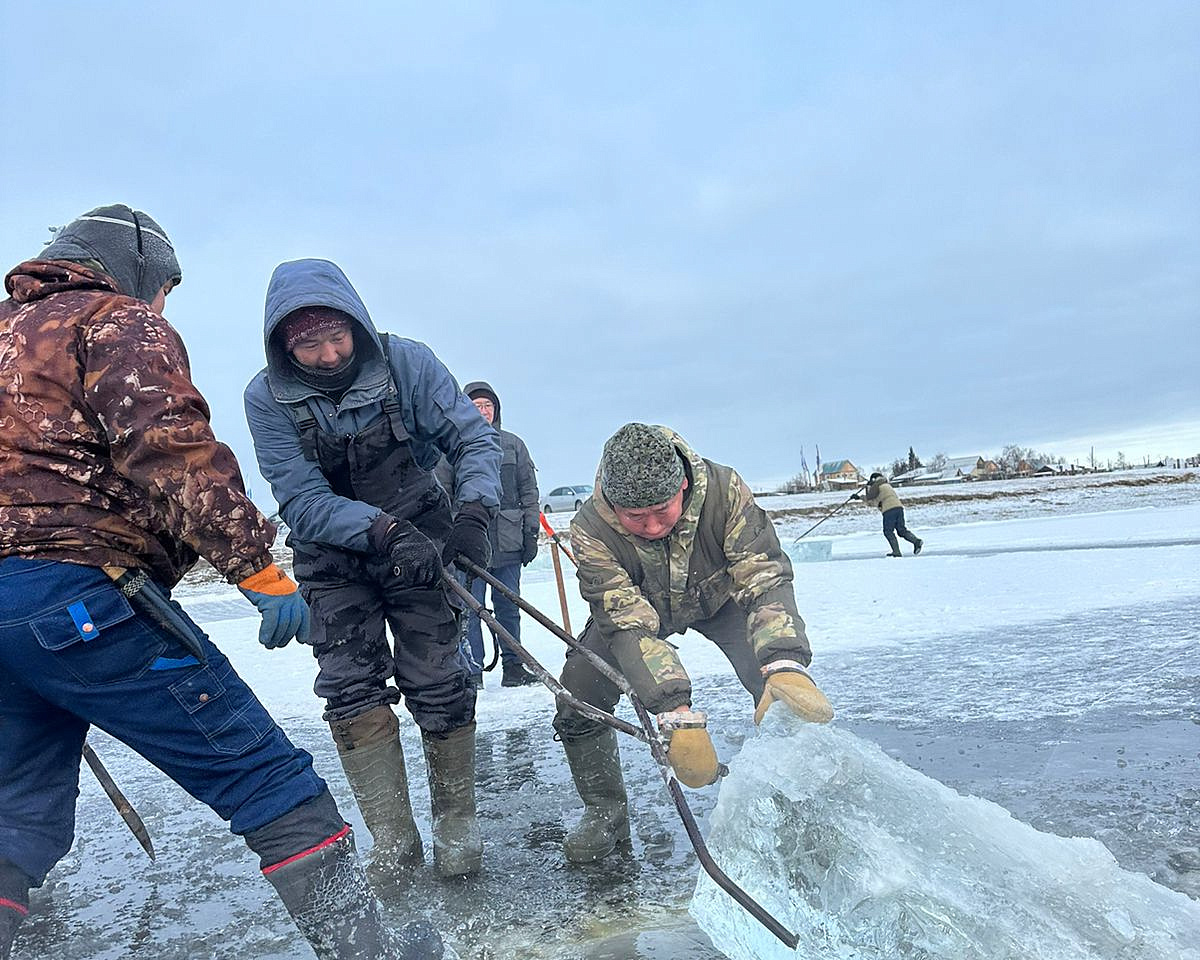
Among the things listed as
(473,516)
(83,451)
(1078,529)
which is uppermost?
(83,451)

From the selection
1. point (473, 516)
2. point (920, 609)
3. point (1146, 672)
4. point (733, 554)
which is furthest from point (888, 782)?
point (920, 609)

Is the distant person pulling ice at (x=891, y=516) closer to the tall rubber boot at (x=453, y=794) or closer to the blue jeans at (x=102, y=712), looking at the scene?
the tall rubber boot at (x=453, y=794)

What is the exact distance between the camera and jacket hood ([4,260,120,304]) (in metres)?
1.86

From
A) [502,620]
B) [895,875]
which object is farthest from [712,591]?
[502,620]

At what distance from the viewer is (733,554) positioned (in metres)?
3.05

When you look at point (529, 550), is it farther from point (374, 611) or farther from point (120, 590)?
point (120, 590)

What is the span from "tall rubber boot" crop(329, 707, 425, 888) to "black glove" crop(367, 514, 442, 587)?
521 mm

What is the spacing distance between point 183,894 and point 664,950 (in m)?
1.61

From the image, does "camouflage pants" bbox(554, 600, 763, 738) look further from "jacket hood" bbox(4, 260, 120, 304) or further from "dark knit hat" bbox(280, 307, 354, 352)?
"jacket hood" bbox(4, 260, 120, 304)

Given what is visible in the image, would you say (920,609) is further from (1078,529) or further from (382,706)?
(1078,529)

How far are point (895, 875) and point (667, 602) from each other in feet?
4.62

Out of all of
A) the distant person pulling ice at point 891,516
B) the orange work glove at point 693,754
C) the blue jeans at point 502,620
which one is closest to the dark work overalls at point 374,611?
the orange work glove at point 693,754

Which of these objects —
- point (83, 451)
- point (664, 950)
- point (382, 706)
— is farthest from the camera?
point (382, 706)

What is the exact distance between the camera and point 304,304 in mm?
2707
